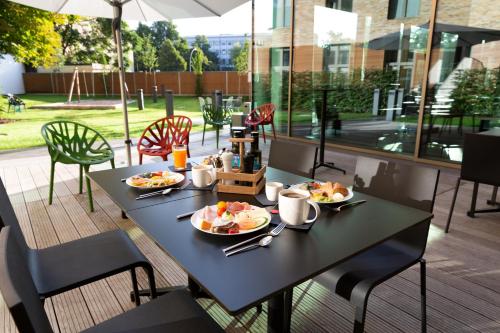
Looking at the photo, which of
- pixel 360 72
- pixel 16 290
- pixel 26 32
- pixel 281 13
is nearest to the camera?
pixel 16 290

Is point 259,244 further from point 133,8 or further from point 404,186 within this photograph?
point 133,8

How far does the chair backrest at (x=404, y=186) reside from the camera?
1.56 m

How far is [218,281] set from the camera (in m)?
0.89

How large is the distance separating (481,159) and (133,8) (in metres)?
3.51

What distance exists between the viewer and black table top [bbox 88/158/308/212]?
1460 mm

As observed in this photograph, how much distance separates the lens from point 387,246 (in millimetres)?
1677

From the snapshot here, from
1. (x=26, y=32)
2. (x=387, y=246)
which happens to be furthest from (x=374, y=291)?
(x=26, y=32)

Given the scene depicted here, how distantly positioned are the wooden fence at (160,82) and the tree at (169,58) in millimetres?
12194

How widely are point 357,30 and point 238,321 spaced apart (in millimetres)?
5043

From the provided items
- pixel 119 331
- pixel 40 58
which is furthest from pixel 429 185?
pixel 40 58

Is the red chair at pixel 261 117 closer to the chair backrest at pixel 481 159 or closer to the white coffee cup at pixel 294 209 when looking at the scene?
the chair backrest at pixel 481 159

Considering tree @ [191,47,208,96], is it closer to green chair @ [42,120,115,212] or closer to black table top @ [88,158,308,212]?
green chair @ [42,120,115,212]

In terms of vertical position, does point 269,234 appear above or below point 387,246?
above

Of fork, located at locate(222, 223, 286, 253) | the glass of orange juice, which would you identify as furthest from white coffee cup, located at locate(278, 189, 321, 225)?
the glass of orange juice
